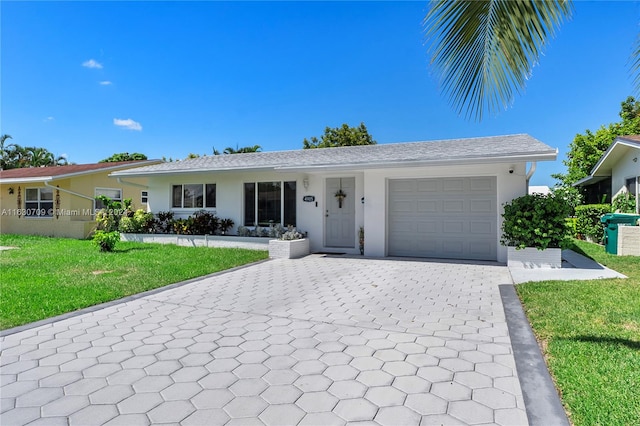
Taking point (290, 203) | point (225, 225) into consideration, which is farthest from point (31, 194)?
point (290, 203)

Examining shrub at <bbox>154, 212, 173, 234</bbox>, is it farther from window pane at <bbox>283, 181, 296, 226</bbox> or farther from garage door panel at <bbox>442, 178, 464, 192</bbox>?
garage door panel at <bbox>442, 178, 464, 192</bbox>

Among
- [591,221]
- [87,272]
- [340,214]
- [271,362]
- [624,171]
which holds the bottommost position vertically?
[271,362]

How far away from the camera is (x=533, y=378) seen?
2.90m

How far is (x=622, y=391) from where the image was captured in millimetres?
2637

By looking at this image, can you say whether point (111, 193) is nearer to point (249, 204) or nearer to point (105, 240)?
point (105, 240)

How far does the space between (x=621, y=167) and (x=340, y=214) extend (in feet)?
37.6

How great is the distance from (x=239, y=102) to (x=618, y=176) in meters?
18.1

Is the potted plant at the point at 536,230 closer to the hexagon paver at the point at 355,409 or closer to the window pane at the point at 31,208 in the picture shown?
the hexagon paver at the point at 355,409

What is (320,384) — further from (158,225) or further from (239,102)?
(239,102)

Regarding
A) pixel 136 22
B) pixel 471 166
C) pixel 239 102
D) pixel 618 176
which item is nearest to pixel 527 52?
pixel 471 166

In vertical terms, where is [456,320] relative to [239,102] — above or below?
below

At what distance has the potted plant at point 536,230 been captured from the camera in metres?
7.70

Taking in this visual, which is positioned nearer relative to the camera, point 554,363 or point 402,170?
point 554,363

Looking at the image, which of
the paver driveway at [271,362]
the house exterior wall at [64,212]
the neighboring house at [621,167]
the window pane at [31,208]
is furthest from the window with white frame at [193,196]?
the neighboring house at [621,167]
